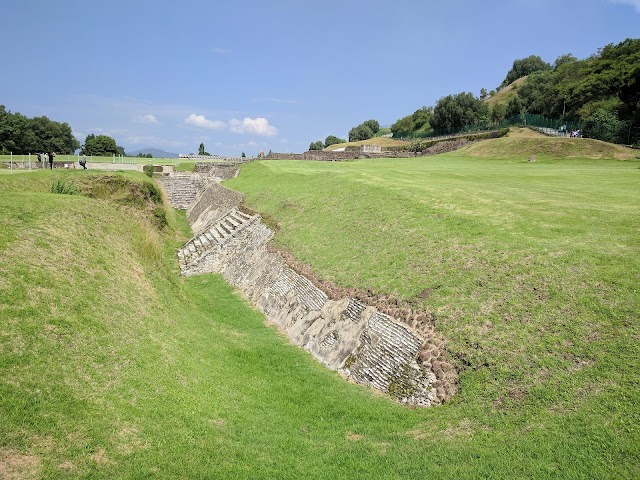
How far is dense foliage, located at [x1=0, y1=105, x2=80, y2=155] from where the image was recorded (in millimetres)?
62750

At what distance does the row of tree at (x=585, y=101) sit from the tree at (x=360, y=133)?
18081 mm

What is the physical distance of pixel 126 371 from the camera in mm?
7551

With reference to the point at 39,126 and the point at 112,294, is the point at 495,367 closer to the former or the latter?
the point at 112,294

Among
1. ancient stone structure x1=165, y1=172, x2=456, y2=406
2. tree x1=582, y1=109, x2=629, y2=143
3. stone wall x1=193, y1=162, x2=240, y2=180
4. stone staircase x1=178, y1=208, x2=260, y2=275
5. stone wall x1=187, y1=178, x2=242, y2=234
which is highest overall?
tree x1=582, y1=109, x2=629, y2=143

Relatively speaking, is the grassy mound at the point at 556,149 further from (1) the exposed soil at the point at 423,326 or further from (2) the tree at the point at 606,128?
(1) the exposed soil at the point at 423,326

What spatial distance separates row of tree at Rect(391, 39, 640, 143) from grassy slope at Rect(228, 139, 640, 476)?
28.0 m

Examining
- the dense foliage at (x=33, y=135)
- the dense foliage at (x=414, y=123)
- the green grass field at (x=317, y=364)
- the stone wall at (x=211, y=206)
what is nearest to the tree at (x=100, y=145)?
the dense foliage at (x=33, y=135)

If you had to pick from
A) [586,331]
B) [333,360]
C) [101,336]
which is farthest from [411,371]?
[101,336]

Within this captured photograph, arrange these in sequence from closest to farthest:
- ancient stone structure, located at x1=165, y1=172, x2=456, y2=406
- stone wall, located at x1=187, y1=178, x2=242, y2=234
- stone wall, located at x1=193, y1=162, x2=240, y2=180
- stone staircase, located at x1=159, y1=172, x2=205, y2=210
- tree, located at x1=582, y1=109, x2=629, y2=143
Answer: ancient stone structure, located at x1=165, y1=172, x2=456, y2=406, stone wall, located at x1=187, y1=178, x2=242, y2=234, stone staircase, located at x1=159, y1=172, x2=205, y2=210, tree, located at x1=582, y1=109, x2=629, y2=143, stone wall, located at x1=193, y1=162, x2=240, y2=180

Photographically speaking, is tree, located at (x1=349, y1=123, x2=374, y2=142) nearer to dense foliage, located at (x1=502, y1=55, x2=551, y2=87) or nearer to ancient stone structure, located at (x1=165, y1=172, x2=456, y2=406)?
dense foliage, located at (x1=502, y1=55, x2=551, y2=87)

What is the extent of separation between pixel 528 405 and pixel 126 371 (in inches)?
266

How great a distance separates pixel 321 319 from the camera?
12.8 metres

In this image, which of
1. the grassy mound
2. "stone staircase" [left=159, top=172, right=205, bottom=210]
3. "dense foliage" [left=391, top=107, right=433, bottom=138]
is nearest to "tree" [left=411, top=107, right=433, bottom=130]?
"dense foliage" [left=391, top=107, right=433, bottom=138]

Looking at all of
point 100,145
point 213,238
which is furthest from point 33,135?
point 213,238
